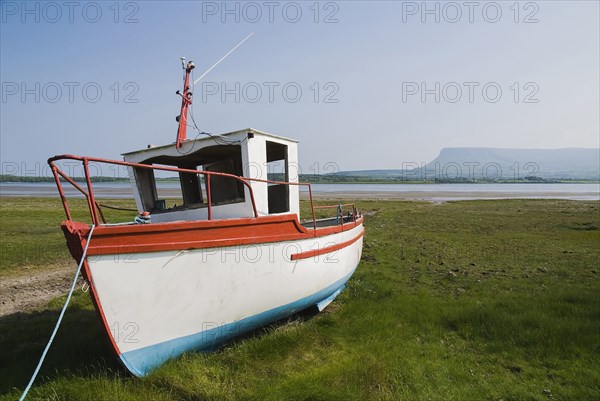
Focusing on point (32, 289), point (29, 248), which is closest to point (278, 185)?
point (32, 289)

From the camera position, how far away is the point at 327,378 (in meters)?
4.75

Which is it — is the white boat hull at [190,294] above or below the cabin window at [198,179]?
below

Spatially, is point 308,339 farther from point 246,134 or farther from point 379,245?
point 379,245

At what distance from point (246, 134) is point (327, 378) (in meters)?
3.61

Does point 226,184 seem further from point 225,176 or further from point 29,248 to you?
point 29,248

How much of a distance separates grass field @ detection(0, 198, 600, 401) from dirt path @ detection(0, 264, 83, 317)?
1.76 feet

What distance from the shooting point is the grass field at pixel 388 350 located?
4.50m

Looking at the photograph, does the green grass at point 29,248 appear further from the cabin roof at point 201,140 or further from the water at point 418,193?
the water at point 418,193

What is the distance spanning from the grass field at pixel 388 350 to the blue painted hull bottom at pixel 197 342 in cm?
14

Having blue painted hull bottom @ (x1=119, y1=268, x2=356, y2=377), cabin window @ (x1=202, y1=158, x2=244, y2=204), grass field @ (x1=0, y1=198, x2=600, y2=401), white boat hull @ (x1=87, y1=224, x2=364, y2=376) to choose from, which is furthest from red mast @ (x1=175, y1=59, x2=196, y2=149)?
grass field @ (x1=0, y1=198, x2=600, y2=401)

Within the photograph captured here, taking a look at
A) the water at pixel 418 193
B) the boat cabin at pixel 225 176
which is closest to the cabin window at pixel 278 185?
the boat cabin at pixel 225 176

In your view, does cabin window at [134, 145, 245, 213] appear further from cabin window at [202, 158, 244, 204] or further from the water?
the water

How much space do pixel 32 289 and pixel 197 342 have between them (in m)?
6.55

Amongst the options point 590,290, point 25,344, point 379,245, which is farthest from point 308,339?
point 379,245
